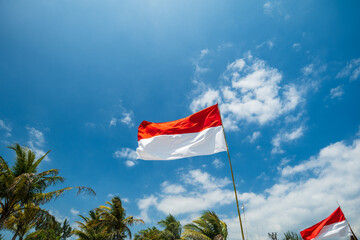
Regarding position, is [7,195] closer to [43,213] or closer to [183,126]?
[43,213]

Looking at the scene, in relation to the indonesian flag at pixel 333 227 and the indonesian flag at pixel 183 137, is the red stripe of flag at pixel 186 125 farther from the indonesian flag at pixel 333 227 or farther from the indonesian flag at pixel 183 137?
the indonesian flag at pixel 333 227

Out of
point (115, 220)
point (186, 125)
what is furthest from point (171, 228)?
point (186, 125)

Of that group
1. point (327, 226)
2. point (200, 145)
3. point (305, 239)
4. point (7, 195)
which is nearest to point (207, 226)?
point (305, 239)

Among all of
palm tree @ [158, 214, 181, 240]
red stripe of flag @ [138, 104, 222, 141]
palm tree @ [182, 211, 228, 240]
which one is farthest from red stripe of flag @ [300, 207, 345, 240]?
palm tree @ [158, 214, 181, 240]

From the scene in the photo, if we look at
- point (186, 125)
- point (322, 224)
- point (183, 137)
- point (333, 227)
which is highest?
point (186, 125)

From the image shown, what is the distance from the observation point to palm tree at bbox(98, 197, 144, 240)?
23.6 metres

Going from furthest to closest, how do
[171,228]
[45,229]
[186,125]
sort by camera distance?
1. [171,228]
2. [45,229]
3. [186,125]

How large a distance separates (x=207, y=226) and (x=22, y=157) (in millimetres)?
17388

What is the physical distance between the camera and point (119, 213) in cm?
2430

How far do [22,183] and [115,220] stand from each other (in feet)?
44.2

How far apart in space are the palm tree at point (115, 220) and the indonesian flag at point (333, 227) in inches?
714

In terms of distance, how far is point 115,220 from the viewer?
23.8 m

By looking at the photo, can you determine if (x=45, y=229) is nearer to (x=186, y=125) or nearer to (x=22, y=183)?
(x=22, y=183)

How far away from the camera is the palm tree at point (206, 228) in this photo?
19.0 m
